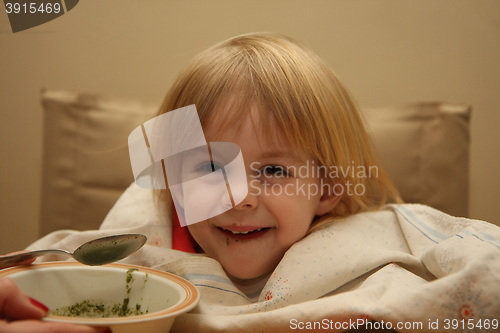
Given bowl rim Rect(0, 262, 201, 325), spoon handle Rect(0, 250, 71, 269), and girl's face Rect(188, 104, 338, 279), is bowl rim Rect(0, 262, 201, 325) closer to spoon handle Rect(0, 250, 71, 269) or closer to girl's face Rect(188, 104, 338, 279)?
spoon handle Rect(0, 250, 71, 269)

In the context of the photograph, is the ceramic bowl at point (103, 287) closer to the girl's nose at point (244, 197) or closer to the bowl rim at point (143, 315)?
the bowl rim at point (143, 315)

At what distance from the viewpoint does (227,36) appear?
28.2 inches

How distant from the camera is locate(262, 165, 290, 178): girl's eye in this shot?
22.2 inches

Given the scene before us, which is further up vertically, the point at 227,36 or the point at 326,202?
the point at 227,36

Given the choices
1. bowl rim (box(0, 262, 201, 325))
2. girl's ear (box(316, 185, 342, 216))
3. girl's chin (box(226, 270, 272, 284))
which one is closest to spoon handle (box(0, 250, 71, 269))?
bowl rim (box(0, 262, 201, 325))

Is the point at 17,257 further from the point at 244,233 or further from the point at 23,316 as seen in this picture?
the point at 244,233

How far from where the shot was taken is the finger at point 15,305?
0.35 metres

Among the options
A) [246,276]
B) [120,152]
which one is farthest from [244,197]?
[120,152]

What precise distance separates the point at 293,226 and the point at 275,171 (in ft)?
0.25

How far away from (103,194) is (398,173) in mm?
554

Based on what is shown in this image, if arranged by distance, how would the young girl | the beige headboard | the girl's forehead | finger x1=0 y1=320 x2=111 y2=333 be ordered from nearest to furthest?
finger x1=0 y1=320 x2=111 y2=333
the young girl
the girl's forehead
the beige headboard

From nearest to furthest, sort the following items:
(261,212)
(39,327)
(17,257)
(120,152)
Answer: (39,327) < (17,257) < (261,212) < (120,152)

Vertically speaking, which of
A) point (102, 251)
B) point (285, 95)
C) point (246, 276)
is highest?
point (285, 95)

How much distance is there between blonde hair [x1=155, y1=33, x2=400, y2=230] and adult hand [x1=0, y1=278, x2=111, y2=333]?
29 cm
